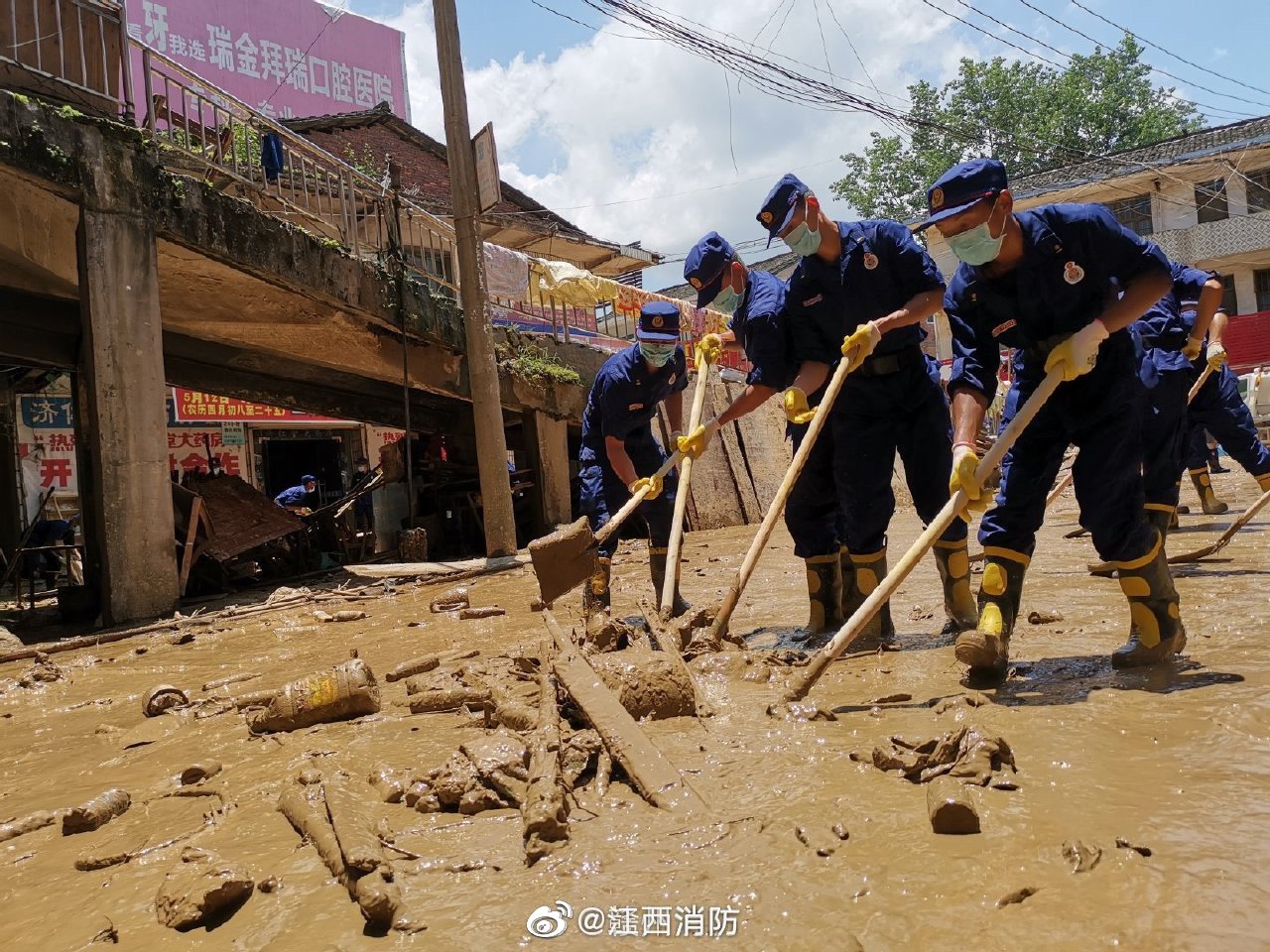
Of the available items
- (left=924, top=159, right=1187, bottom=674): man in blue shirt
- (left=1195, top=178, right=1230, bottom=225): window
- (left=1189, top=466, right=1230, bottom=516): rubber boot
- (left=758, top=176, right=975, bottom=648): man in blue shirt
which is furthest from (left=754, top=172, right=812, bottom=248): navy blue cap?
(left=1195, top=178, right=1230, bottom=225): window

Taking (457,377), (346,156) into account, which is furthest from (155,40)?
(457,377)

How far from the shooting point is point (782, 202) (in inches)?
135

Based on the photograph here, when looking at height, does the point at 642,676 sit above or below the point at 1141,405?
below

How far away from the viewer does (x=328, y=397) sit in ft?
33.4

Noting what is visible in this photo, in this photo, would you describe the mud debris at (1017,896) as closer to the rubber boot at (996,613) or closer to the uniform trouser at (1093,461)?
the rubber boot at (996,613)

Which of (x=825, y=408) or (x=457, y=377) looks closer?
(x=825, y=408)

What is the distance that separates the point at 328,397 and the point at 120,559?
481 centimetres

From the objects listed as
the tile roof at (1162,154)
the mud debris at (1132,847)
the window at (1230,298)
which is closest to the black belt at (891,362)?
the mud debris at (1132,847)

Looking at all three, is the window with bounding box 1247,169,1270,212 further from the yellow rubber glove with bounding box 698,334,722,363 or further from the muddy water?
the muddy water

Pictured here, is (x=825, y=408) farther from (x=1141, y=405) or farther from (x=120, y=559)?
(x=120, y=559)

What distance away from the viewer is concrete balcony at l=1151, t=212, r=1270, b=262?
19.9 metres

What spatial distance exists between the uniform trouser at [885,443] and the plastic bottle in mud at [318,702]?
6.54ft

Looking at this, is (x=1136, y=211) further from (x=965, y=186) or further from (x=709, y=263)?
(x=965, y=186)

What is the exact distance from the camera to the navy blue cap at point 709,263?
4.00 metres
